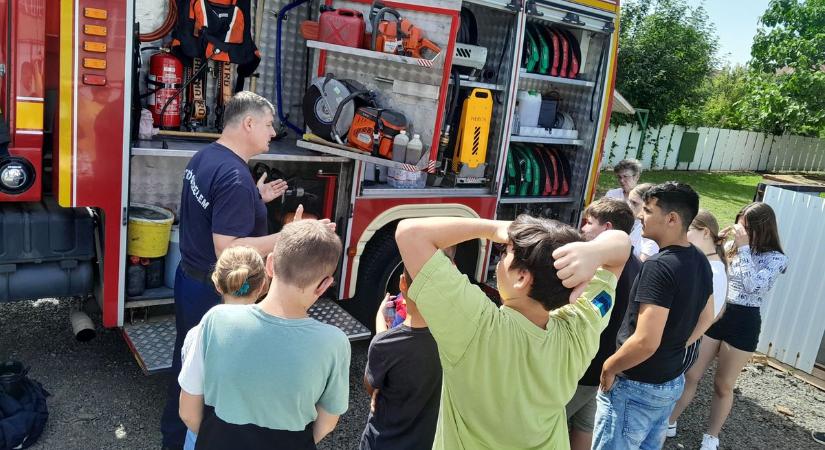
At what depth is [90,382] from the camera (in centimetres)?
425

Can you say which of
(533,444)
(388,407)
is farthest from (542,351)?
(388,407)

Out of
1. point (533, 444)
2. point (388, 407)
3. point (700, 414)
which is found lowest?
point (700, 414)

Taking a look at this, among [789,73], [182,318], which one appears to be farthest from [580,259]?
[789,73]

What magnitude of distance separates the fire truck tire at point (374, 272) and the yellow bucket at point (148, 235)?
1.56m

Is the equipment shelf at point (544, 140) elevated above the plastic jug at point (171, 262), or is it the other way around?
the equipment shelf at point (544, 140)

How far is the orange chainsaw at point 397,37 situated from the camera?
14.8 ft

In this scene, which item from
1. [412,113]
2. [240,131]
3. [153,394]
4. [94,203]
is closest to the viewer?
[240,131]

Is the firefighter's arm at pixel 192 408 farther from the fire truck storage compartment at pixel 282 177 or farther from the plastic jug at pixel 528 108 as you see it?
the plastic jug at pixel 528 108

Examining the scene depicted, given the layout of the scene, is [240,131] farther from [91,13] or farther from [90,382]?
[90,382]

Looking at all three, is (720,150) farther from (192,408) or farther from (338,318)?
(192,408)

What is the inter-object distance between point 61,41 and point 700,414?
4.99 m

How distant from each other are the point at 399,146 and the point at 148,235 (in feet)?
5.77

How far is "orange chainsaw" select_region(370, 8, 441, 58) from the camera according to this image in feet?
14.8

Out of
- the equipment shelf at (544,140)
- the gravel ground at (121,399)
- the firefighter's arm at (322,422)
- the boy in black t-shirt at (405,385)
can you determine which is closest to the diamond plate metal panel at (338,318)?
the gravel ground at (121,399)
